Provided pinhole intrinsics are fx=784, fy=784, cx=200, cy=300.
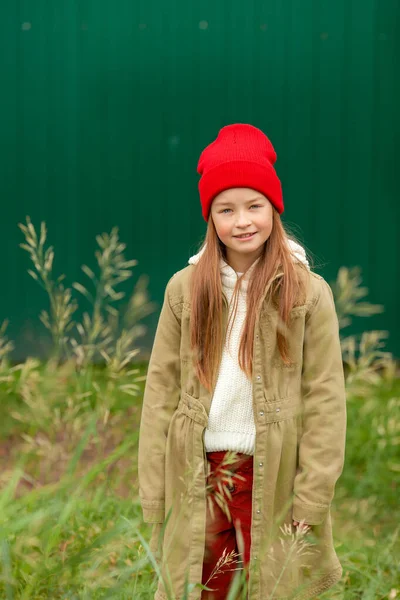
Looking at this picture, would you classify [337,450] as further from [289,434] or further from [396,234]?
[396,234]

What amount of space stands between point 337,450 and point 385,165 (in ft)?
9.18

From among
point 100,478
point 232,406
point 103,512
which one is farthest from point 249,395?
point 100,478

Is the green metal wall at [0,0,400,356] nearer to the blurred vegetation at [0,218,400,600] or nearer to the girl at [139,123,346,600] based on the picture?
the blurred vegetation at [0,218,400,600]

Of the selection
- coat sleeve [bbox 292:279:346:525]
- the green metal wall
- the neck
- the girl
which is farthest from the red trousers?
the green metal wall

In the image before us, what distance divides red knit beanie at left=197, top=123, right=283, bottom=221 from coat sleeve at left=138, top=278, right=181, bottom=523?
12.3 inches

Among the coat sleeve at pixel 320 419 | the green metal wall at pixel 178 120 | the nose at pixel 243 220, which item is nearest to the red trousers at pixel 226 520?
the coat sleeve at pixel 320 419

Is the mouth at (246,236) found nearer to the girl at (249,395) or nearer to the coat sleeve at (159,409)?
the girl at (249,395)

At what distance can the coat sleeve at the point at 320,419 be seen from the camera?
1887 millimetres

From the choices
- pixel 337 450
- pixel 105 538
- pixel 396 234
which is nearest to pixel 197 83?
pixel 396 234

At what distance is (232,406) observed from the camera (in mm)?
1936

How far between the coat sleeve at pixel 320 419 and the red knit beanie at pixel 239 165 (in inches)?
11.8

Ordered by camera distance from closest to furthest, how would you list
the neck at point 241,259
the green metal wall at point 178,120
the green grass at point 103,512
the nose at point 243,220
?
the green grass at point 103,512 < the nose at point 243,220 < the neck at point 241,259 < the green metal wall at point 178,120

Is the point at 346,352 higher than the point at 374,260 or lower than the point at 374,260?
lower

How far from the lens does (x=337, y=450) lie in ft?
6.23
